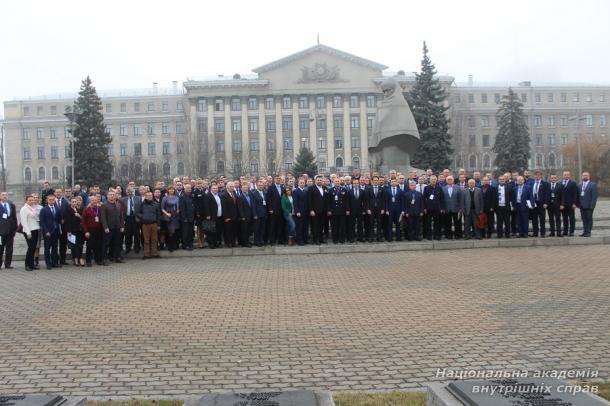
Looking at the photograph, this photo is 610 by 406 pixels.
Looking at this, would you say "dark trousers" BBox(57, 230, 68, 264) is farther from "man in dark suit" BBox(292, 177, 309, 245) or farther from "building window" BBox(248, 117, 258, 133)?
"building window" BBox(248, 117, 258, 133)

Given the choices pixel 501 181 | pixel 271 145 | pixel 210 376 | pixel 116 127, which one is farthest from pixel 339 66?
pixel 210 376

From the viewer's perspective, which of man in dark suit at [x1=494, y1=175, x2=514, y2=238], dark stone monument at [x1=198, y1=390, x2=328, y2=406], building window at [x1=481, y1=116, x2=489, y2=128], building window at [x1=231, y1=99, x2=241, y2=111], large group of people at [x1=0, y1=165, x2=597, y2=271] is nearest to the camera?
dark stone monument at [x1=198, y1=390, x2=328, y2=406]

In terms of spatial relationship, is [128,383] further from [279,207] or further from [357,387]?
[279,207]

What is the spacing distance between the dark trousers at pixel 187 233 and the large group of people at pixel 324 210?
0.03 metres

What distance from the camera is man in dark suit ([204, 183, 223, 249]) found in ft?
50.7

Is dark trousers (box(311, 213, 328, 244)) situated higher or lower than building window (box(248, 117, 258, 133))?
lower

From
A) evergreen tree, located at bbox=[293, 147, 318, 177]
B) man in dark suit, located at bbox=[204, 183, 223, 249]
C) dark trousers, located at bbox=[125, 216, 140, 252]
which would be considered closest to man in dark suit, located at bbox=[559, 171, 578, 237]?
man in dark suit, located at bbox=[204, 183, 223, 249]

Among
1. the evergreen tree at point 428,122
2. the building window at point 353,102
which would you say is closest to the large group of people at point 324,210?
the evergreen tree at point 428,122

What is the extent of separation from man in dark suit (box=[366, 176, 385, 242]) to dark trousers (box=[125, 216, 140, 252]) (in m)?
6.62

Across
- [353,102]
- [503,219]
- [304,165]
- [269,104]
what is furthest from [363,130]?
[503,219]

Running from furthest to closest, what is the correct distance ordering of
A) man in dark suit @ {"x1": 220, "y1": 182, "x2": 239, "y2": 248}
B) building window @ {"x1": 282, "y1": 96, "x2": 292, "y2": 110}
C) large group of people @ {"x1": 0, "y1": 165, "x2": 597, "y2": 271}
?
building window @ {"x1": 282, "y1": 96, "x2": 292, "y2": 110} < man in dark suit @ {"x1": 220, "y1": 182, "x2": 239, "y2": 248} < large group of people @ {"x1": 0, "y1": 165, "x2": 597, "y2": 271}

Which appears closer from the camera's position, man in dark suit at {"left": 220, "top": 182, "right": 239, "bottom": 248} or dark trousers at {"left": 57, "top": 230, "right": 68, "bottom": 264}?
dark trousers at {"left": 57, "top": 230, "right": 68, "bottom": 264}

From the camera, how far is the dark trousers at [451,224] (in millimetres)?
16812

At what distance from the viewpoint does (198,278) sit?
11453 millimetres
